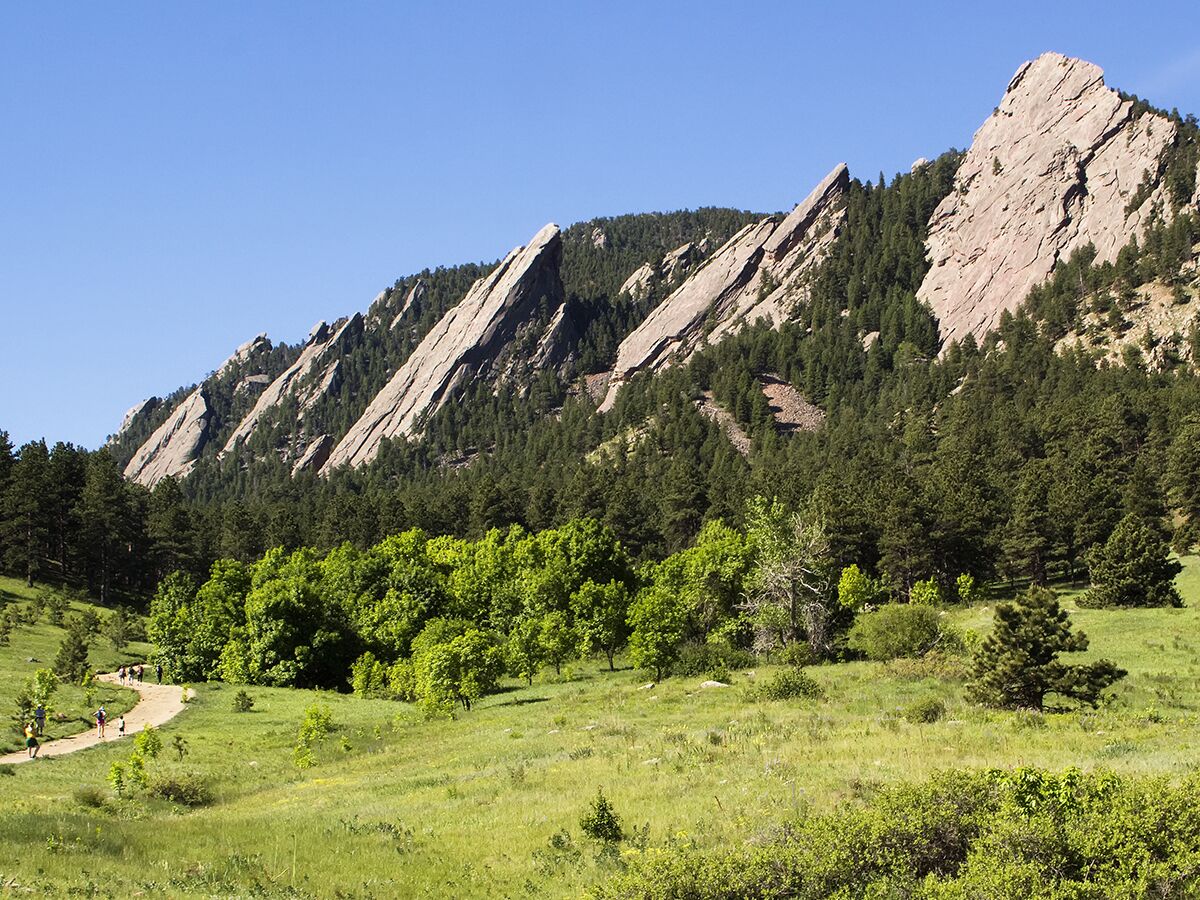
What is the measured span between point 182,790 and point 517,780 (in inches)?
443

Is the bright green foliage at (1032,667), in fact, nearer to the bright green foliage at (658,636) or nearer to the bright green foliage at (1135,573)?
the bright green foliage at (658,636)

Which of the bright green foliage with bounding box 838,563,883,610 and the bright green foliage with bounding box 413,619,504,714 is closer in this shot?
the bright green foliage with bounding box 413,619,504,714

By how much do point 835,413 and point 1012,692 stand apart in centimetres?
15208


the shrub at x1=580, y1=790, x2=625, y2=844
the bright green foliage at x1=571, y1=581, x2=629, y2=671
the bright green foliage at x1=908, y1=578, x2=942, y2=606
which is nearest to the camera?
the shrub at x1=580, y1=790, x2=625, y2=844

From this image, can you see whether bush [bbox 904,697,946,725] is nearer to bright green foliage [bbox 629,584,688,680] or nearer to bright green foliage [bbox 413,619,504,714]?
bright green foliage [bbox 413,619,504,714]

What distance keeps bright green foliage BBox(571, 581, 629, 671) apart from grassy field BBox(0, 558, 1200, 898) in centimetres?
2192

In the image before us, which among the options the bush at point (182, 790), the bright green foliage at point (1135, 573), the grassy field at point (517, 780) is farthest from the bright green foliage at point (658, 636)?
the bush at point (182, 790)

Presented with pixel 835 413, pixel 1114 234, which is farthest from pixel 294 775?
pixel 1114 234

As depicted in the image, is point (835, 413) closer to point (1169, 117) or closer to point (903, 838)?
point (1169, 117)

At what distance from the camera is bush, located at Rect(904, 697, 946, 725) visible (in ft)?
97.5

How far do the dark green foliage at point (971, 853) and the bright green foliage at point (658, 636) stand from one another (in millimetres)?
42436

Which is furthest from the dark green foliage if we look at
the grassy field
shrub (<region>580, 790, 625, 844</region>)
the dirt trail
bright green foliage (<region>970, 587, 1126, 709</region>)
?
the dirt trail

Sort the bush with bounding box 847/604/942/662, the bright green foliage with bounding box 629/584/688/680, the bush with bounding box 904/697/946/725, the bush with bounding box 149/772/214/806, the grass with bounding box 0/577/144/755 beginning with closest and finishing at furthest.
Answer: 1. the bush with bounding box 149/772/214/806
2. the bush with bounding box 904/697/946/725
3. the grass with bounding box 0/577/144/755
4. the bush with bounding box 847/604/942/662
5. the bright green foliage with bounding box 629/584/688/680

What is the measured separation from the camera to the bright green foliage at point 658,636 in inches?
2223
